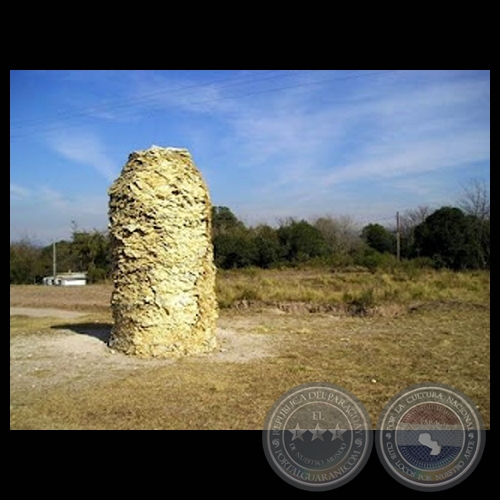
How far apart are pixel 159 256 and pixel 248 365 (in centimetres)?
225

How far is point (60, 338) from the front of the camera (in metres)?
8.98

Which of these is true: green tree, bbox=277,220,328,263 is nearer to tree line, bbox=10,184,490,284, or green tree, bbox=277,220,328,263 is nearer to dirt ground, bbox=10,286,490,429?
tree line, bbox=10,184,490,284

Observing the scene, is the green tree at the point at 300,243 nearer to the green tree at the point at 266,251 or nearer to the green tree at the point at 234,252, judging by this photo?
the green tree at the point at 266,251

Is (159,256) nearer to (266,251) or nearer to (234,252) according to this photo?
(234,252)

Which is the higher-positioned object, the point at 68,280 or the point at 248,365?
the point at 68,280

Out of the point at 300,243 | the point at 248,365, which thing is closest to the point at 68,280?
the point at 300,243

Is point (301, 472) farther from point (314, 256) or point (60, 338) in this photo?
point (314, 256)

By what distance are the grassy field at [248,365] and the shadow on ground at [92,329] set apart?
0.08ft

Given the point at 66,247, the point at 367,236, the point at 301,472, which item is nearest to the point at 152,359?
the point at 301,472

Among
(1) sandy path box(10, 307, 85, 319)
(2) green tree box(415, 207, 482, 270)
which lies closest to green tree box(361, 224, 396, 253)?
(2) green tree box(415, 207, 482, 270)

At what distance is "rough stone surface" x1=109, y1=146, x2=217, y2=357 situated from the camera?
301 inches

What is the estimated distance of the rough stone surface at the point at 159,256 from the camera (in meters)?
7.65

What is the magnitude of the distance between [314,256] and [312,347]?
69.3ft

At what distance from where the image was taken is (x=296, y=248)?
29172mm
